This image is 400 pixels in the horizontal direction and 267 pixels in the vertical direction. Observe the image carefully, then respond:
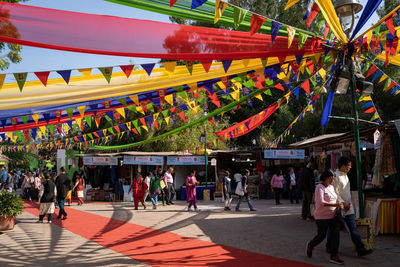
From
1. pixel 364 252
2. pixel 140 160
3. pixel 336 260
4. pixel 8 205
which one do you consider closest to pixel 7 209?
pixel 8 205

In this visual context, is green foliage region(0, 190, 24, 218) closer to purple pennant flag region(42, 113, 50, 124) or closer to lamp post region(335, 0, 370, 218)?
purple pennant flag region(42, 113, 50, 124)

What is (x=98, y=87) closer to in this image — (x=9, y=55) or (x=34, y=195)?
(x=9, y=55)

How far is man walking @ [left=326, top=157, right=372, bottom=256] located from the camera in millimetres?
6246

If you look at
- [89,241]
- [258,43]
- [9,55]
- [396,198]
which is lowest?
[89,241]

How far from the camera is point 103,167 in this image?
24.6 metres

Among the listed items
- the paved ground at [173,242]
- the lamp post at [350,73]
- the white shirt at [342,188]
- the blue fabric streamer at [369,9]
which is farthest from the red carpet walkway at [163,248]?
the blue fabric streamer at [369,9]

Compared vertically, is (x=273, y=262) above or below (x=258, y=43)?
below

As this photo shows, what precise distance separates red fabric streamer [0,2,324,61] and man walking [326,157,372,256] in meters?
2.39

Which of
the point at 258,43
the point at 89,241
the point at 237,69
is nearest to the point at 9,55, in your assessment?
the point at 89,241

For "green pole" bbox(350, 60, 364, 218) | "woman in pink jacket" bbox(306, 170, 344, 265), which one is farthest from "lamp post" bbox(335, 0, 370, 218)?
"woman in pink jacket" bbox(306, 170, 344, 265)

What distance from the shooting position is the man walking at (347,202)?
20.5ft

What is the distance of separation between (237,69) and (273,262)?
12.5ft

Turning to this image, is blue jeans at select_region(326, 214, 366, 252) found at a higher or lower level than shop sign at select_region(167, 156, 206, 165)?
lower

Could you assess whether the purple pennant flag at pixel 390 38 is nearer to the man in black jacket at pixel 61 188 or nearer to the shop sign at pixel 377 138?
the shop sign at pixel 377 138
